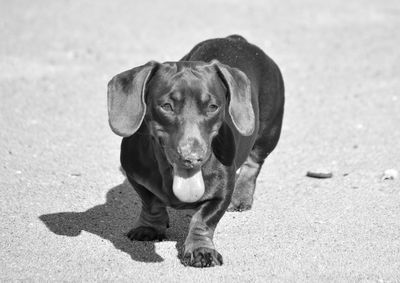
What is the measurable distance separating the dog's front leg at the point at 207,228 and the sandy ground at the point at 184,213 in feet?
0.24

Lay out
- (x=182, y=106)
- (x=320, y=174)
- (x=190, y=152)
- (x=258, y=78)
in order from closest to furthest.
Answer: (x=190, y=152), (x=182, y=106), (x=258, y=78), (x=320, y=174)

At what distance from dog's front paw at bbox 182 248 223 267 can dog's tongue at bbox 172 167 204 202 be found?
0.30 m

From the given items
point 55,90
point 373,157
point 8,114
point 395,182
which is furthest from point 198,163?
point 55,90

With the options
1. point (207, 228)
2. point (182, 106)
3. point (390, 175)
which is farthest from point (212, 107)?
point (390, 175)

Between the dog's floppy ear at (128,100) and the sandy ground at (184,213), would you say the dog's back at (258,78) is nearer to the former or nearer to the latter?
the sandy ground at (184,213)

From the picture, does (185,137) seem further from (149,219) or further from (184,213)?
(184,213)

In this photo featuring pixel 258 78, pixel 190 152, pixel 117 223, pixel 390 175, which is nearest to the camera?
pixel 190 152

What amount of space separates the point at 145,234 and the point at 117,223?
17.5 inches

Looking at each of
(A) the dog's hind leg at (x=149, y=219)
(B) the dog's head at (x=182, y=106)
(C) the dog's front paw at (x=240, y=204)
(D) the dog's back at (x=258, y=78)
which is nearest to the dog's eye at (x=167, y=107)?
(B) the dog's head at (x=182, y=106)

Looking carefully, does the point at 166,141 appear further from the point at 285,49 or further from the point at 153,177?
the point at 285,49

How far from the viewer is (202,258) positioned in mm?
4816

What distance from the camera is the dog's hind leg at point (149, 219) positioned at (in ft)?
17.5

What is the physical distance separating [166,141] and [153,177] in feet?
1.47

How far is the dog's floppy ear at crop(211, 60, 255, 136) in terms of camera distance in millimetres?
5041
